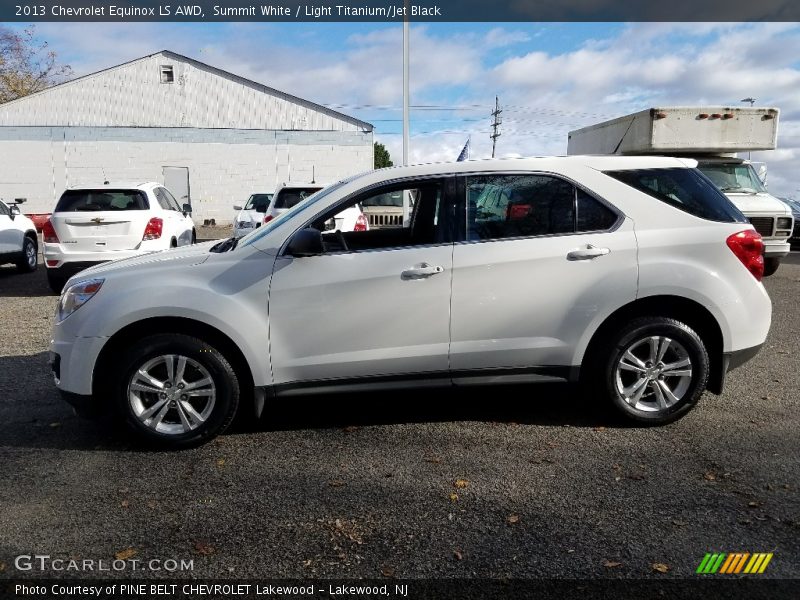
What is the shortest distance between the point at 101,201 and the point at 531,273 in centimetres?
798

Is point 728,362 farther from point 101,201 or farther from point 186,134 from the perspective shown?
point 186,134

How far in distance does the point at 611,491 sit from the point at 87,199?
29.9 ft

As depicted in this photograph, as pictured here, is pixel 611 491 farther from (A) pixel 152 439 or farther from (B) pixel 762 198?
(B) pixel 762 198

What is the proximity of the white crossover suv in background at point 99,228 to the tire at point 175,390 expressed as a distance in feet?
20.0

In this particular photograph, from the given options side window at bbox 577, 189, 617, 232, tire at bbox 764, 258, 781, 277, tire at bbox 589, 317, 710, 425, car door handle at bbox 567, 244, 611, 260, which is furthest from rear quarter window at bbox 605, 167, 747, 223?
tire at bbox 764, 258, 781, 277

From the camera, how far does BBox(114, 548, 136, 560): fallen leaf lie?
2893 millimetres

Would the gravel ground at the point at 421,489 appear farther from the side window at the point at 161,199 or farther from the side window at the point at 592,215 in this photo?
the side window at the point at 161,199

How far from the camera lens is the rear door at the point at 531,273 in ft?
13.6

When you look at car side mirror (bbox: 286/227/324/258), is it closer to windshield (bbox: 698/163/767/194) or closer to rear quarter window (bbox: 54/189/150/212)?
rear quarter window (bbox: 54/189/150/212)

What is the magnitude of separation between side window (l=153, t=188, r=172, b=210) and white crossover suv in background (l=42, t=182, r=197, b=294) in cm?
43

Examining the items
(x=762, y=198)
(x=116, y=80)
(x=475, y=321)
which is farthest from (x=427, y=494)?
(x=116, y=80)

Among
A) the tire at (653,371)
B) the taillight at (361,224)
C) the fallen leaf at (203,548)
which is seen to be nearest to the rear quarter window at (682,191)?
the tire at (653,371)

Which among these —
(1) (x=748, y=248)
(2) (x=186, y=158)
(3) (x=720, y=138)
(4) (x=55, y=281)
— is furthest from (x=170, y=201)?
(2) (x=186, y=158)

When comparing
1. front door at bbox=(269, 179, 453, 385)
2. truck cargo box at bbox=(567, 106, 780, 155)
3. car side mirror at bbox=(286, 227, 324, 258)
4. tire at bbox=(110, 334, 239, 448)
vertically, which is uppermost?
truck cargo box at bbox=(567, 106, 780, 155)
